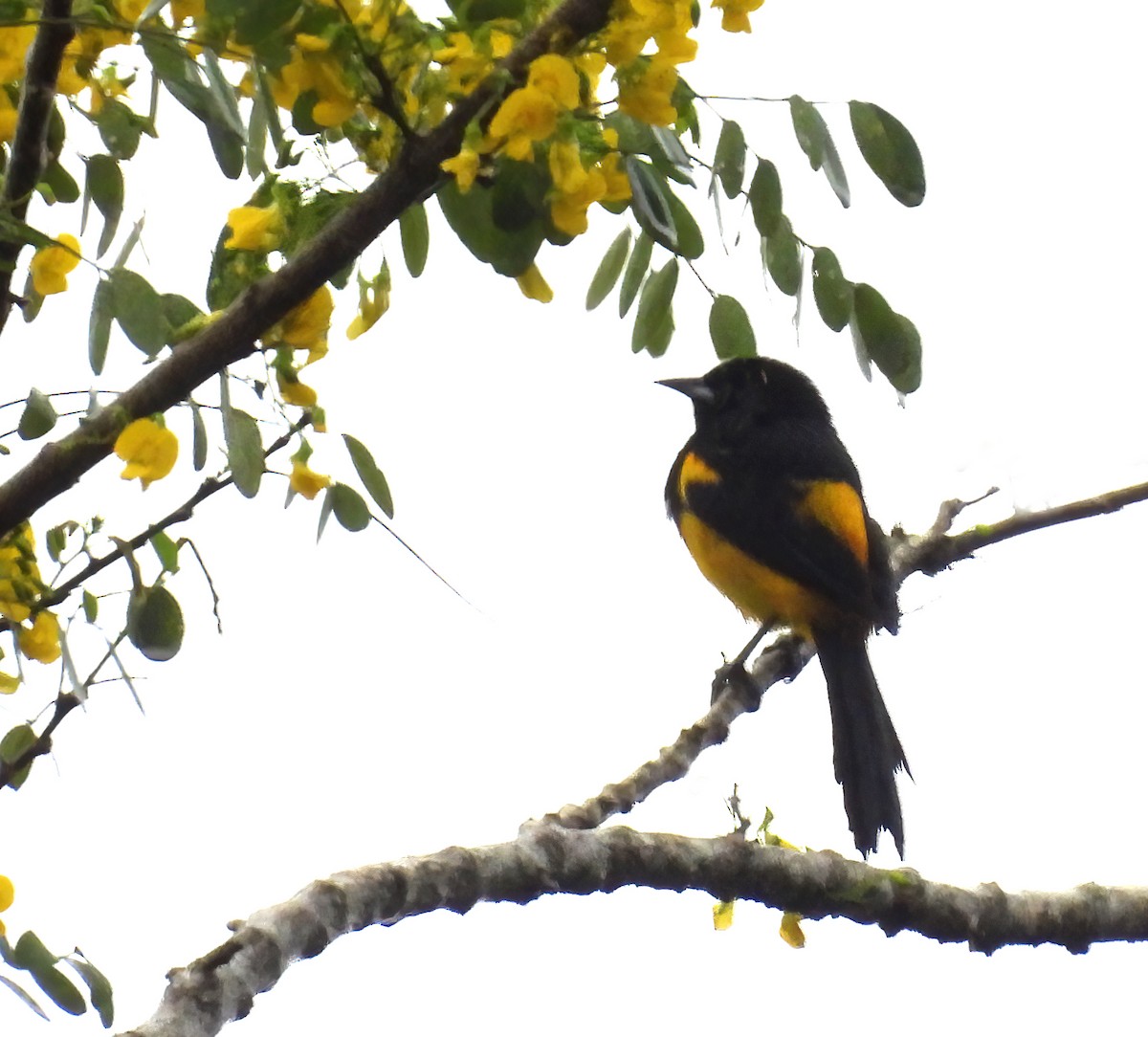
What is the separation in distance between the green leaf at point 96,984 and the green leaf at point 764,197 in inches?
40.6

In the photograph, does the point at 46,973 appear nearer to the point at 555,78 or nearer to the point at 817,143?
the point at 555,78

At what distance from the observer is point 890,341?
5.37ft

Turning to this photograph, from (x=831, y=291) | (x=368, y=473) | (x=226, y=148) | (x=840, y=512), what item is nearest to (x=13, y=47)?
(x=226, y=148)

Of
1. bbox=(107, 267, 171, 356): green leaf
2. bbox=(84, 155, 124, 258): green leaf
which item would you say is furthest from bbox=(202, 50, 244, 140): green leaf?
bbox=(107, 267, 171, 356): green leaf

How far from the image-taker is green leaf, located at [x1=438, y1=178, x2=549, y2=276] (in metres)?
1.33

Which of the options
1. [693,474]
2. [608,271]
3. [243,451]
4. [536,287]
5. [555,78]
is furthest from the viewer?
[693,474]

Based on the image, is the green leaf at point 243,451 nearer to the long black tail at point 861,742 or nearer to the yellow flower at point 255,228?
the yellow flower at point 255,228

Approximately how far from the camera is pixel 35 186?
1244 millimetres

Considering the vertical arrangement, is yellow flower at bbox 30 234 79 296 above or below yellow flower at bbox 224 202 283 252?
above

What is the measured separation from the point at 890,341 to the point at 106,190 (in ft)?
2.89

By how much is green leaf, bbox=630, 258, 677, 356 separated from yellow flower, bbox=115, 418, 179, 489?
2.49ft

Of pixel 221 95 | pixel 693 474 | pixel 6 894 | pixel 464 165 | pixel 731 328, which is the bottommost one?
pixel 6 894

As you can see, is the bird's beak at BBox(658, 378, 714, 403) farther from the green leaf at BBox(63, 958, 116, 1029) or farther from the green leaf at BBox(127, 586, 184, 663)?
the green leaf at BBox(63, 958, 116, 1029)

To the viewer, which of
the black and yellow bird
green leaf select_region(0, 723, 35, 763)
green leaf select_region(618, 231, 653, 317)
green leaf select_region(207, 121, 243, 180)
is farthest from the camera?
the black and yellow bird
